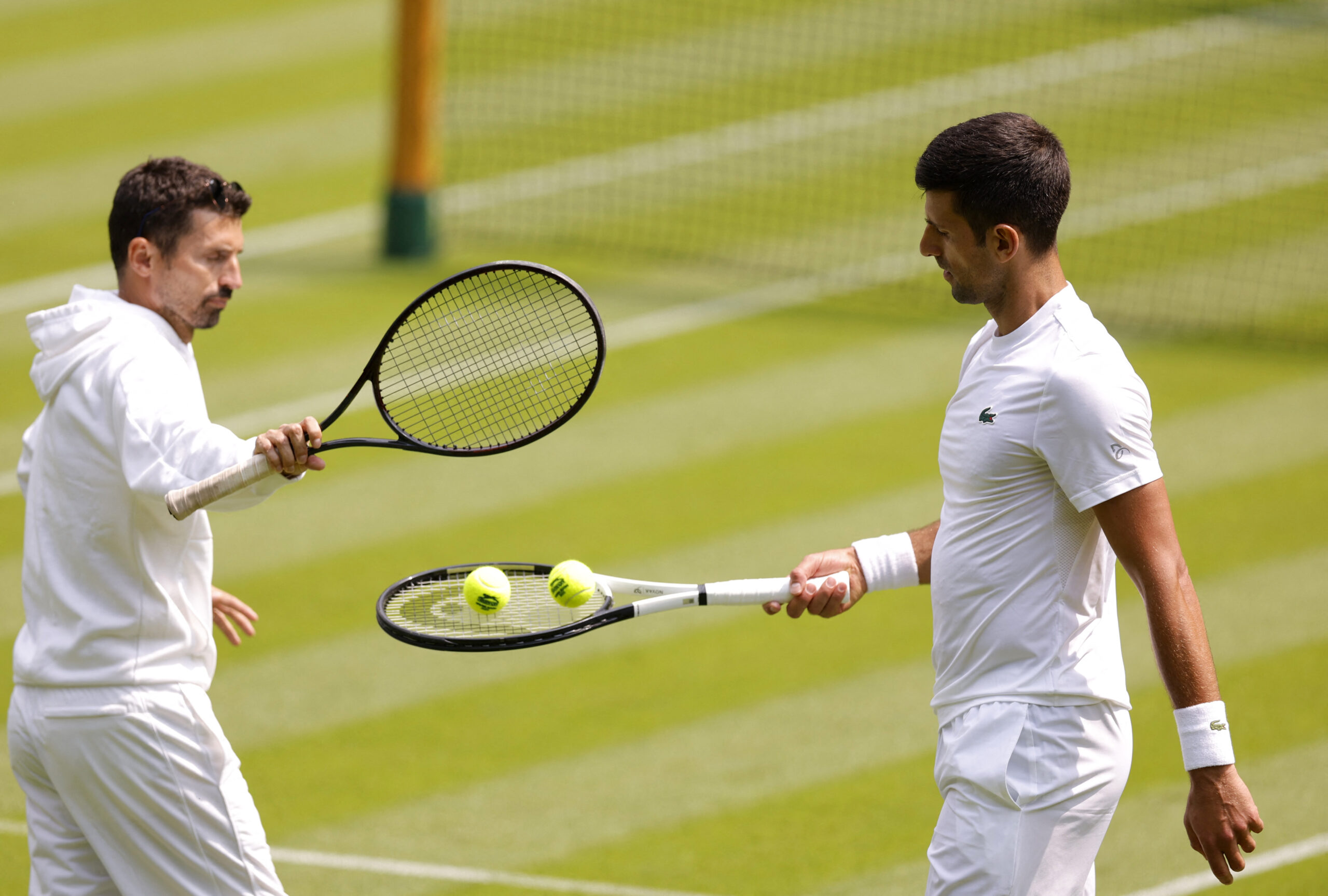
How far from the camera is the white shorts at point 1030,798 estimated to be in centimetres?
370

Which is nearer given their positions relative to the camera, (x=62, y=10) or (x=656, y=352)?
(x=656, y=352)

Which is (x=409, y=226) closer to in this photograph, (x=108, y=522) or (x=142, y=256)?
(x=142, y=256)

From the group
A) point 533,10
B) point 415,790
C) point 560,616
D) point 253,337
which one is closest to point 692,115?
point 533,10

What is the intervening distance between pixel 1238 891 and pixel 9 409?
24.3ft

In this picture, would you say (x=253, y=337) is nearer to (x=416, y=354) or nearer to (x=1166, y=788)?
(x=416, y=354)

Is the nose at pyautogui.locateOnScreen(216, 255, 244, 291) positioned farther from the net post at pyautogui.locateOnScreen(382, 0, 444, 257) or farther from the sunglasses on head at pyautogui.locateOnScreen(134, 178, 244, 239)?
the net post at pyautogui.locateOnScreen(382, 0, 444, 257)

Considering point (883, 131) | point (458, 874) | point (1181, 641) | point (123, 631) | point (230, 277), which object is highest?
point (230, 277)

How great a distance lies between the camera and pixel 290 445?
12.9ft

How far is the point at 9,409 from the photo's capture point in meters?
9.83

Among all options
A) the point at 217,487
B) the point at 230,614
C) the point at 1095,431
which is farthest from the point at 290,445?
the point at 1095,431

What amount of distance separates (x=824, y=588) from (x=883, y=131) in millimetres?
11012

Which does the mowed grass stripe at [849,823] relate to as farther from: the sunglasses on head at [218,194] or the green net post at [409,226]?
the green net post at [409,226]

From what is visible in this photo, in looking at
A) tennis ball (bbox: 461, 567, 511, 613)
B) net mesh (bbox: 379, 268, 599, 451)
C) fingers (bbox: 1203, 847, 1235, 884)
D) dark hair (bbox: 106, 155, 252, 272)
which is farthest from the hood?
fingers (bbox: 1203, 847, 1235, 884)

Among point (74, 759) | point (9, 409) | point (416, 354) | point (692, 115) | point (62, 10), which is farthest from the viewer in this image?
point (62, 10)
